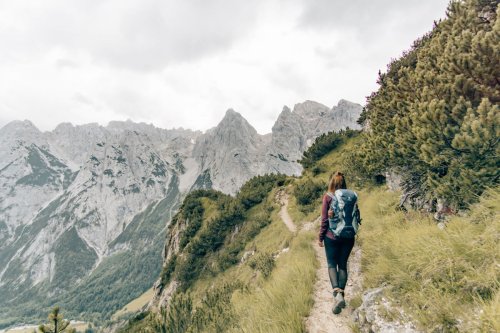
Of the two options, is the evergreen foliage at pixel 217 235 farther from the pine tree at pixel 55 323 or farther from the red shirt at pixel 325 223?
the red shirt at pixel 325 223

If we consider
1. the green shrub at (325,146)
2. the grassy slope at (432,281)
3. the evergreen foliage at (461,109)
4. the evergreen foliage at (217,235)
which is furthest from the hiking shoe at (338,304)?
the green shrub at (325,146)

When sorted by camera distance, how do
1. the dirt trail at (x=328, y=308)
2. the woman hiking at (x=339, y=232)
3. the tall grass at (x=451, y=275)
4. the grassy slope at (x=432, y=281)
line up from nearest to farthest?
the tall grass at (x=451, y=275) < the grassy slope at (x=432, y=281) < the dirt trail at (x=328, y=308) < the woman hiking at (x=339, y=232)

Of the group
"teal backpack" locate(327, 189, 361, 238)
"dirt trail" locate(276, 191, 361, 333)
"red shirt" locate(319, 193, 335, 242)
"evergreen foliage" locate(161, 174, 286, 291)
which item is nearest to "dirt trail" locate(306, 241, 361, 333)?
"dirt trail" locate(276, 191, 361, 333)

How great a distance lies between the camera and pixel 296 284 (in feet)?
25.5

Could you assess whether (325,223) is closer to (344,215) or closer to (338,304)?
(344,215)

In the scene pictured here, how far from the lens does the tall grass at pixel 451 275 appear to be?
157 inches

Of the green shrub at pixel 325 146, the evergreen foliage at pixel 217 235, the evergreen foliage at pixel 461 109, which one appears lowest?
the evergreen foliage at pixel 217 235

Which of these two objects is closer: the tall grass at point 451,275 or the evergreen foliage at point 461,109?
the tall grass at point 451,275

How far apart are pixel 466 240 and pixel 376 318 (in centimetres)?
217

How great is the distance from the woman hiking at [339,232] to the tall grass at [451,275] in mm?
786

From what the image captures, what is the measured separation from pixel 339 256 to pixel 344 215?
104 centimetres

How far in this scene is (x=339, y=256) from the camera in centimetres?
692

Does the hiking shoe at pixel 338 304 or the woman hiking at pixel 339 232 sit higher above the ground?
the woman hiking at pixel 339 232

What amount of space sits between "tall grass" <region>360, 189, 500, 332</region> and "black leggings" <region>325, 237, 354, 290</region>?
734mm
